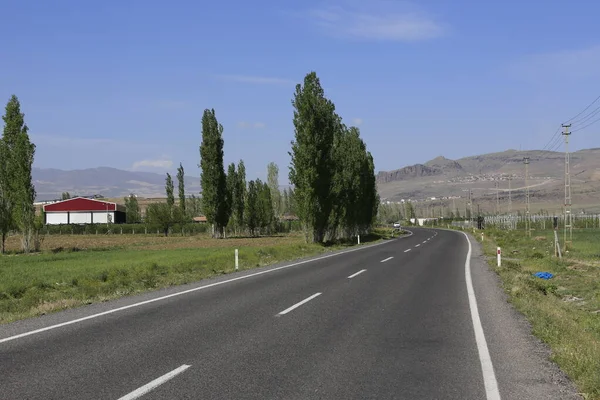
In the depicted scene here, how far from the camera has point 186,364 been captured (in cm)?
671

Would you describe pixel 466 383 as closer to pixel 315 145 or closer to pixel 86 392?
pixel 86 392

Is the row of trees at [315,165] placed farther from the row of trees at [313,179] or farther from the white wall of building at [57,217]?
the white wall of building at [57,217]

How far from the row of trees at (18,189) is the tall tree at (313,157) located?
1989cm

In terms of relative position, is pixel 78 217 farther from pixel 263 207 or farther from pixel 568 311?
pixel 568 311

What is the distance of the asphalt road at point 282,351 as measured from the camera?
577 cm

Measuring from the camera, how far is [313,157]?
3956 centimetres

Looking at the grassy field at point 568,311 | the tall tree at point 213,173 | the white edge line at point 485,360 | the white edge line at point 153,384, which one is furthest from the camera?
the tall tree at point 213,173

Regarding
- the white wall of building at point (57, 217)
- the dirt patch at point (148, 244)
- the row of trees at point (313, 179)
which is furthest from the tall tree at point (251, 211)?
the white wall of building at point (57, 217)

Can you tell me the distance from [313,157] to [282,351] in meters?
32.6

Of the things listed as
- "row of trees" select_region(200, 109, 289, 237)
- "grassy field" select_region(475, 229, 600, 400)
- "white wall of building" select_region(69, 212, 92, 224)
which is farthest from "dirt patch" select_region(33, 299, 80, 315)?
"white wall of building" select_region(69, 212, 92, 224)

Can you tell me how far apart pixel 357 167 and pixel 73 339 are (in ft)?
150

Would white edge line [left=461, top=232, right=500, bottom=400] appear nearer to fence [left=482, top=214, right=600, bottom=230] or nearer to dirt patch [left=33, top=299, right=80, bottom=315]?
dirt patch [left=33, top=299, right=80, bottom=315]

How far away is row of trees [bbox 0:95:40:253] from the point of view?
40.3 m

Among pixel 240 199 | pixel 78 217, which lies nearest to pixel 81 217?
pixel 78 217
